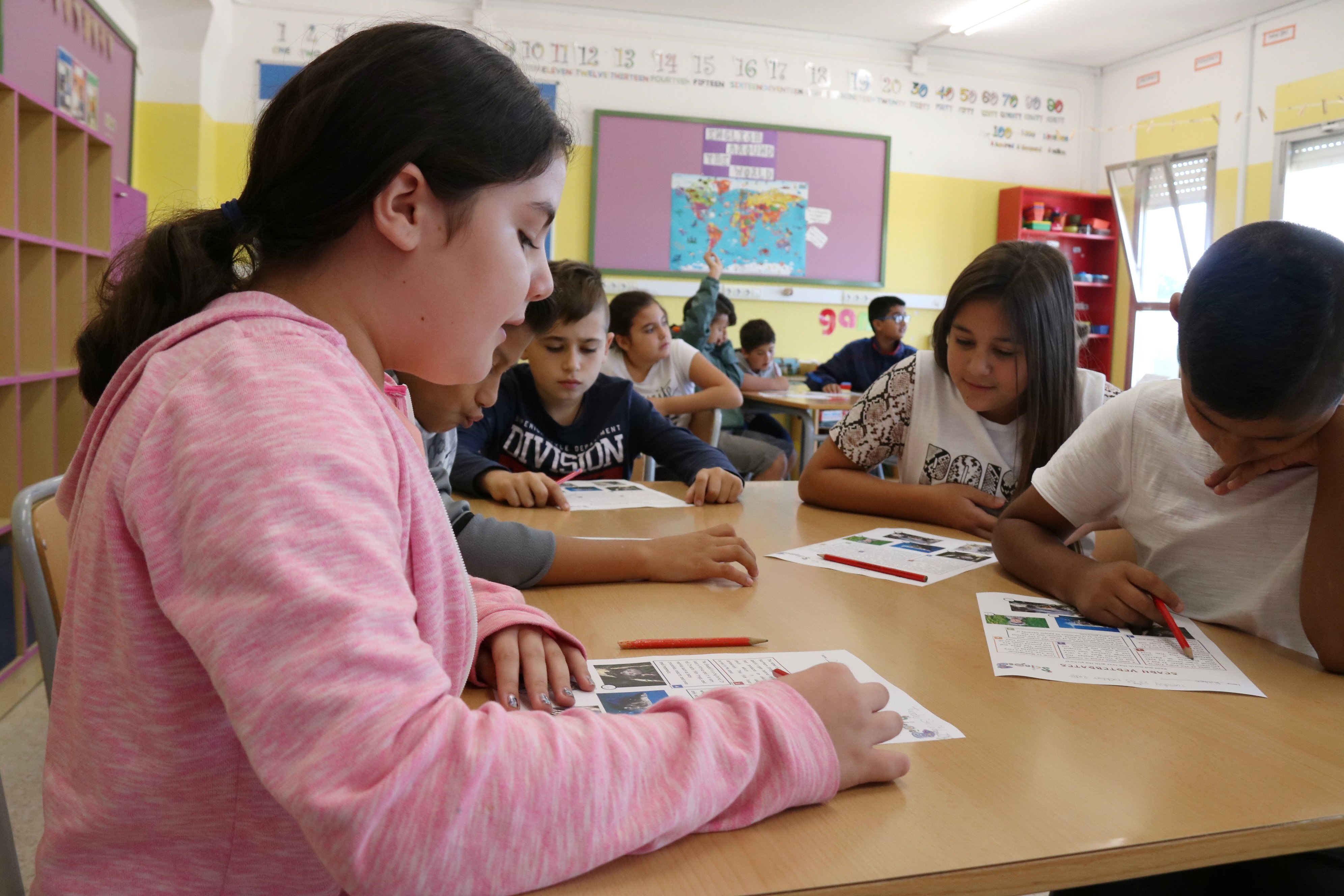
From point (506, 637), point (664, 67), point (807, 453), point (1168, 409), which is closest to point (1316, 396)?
point (1168, 409)

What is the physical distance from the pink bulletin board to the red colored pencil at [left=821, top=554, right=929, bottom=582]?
4.80m

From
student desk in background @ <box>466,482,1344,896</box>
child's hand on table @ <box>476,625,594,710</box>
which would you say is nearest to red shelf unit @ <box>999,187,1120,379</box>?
student desk in background @ <box>466,482,1344,896</box>

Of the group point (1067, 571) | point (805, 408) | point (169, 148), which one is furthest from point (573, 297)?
point (169, 148)

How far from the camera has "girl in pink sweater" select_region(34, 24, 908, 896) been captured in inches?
16.6

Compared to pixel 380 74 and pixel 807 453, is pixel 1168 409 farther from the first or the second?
pixel 807 453

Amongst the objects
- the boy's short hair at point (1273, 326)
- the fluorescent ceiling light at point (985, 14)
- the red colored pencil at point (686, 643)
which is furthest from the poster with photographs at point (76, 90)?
the fluorescent ceiling light at point (985, 14)

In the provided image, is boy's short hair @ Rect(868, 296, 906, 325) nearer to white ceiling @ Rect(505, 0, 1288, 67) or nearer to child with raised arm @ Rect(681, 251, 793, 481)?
child with raised arm @ Rect(681, 251, 793, 481)

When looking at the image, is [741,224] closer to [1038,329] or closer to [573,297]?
[573,297]

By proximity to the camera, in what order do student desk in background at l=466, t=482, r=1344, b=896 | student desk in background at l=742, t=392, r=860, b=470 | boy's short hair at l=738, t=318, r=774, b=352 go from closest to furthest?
student desk in background at l=466, t=482, r=1344, b=896
student desk in background at l=742, t=392, r=860, b=470
boy's short hair at l=738, t=318, r=774, b=352

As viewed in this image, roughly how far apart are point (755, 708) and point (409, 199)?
393mm

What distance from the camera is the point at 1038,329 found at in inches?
64.0

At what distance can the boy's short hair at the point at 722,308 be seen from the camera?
5059 millimetres

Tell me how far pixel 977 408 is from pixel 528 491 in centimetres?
85

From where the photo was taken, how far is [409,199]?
23.7 inches
